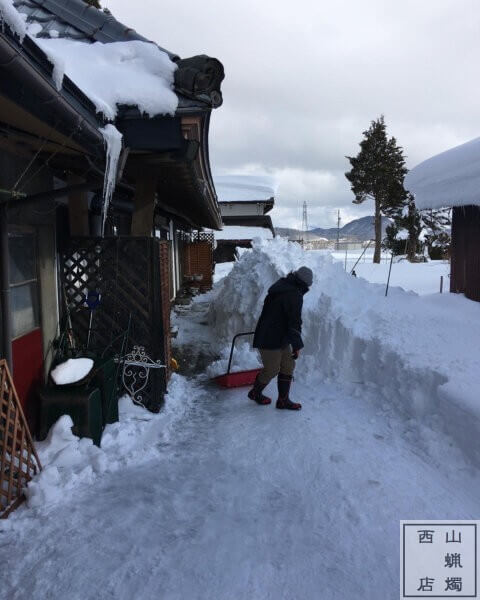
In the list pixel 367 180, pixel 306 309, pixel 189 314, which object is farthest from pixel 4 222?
pixel 367 180

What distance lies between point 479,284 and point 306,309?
142 inches

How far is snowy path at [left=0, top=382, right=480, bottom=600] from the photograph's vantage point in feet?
7.75

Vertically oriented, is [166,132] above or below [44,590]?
above

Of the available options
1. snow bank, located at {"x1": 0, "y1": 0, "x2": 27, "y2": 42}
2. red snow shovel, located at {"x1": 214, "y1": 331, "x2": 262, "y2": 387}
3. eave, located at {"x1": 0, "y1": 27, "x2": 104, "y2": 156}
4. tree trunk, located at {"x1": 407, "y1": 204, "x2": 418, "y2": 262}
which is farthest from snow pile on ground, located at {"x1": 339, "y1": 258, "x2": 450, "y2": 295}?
snow bank, located at {"x1": 0, "y1": 0, "x2": 27, "y2": 42}

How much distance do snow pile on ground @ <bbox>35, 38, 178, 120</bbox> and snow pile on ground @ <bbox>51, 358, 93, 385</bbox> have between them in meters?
2.14

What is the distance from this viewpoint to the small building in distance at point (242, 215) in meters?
28.6

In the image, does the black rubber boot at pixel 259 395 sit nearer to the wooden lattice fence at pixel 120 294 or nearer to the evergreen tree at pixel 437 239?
the wooden lattice fence at pixel 120 294

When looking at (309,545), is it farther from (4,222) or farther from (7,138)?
(7,138)

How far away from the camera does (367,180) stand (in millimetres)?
31859

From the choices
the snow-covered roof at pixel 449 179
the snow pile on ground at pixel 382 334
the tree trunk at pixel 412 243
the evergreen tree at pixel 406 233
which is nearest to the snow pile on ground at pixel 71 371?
the snow pile on ground at pixel 382 334

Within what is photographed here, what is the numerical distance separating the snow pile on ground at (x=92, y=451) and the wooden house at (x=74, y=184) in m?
0.38

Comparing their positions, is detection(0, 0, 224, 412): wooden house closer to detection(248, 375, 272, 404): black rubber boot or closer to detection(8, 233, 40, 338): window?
detection(8, 233, 40, 338): window

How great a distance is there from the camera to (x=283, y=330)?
488 cm

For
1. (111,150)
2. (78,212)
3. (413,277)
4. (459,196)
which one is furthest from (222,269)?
(111,150)
